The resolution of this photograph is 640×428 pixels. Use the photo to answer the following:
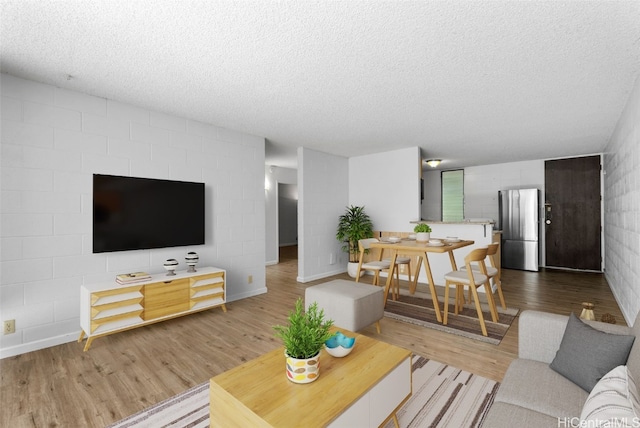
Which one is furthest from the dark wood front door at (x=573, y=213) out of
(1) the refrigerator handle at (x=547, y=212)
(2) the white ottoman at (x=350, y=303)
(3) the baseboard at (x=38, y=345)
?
(3) the baseboard at (x=38, y=345)

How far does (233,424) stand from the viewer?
1.35 meters

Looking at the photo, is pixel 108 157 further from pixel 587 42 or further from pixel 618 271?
pixel 618 271

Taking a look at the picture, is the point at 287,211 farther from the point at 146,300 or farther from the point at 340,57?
the point at 340,57

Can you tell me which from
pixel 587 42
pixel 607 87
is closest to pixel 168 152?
pixel 587 42

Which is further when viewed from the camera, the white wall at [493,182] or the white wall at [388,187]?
the white wall at [493,182]

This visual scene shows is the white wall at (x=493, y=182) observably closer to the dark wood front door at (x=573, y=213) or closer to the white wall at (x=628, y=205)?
the dark wood front door at (x=573, y=213)

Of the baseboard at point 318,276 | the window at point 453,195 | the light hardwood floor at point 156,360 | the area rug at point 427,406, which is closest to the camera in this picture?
the area rug at point 427,406

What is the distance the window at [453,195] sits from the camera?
Result: 26.5 feet

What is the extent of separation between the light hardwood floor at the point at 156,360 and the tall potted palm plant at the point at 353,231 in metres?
2.32

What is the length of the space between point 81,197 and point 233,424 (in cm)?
285

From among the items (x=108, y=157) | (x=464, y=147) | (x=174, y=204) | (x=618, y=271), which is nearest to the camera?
(x=108, y=157)

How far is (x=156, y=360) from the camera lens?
258 cm

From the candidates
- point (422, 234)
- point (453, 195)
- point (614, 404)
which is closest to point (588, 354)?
point (614, 404)

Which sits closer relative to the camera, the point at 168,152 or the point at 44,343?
the point at 44,343
